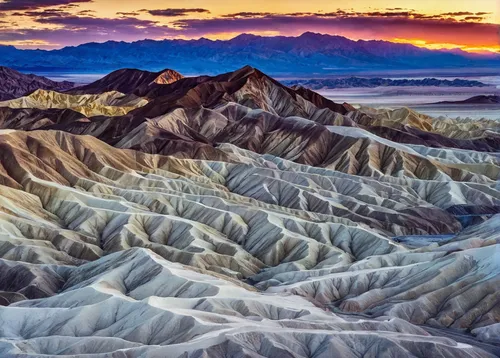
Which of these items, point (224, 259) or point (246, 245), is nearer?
point (224, 259)

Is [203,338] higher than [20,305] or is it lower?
higher

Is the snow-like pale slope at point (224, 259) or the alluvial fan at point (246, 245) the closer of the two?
the snow-like pale slope at point (224, 259)

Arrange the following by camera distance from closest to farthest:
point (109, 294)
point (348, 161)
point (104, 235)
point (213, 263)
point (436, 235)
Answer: point (109, 294)
point (213, 263)
point (104, 235)
point (436, 235)
point (348, 161)

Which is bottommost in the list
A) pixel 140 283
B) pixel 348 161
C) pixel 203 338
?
pixel 348 161

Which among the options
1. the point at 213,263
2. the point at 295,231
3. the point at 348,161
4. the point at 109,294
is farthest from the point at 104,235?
the point at 348,161

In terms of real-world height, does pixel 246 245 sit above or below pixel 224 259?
below

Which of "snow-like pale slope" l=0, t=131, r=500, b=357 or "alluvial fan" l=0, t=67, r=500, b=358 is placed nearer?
"snow-like pale slope" l=0, t=131, r=500, b=357

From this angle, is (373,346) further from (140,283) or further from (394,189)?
(394,189)

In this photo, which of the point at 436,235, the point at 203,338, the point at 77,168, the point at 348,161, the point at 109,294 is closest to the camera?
the point at 203,338
